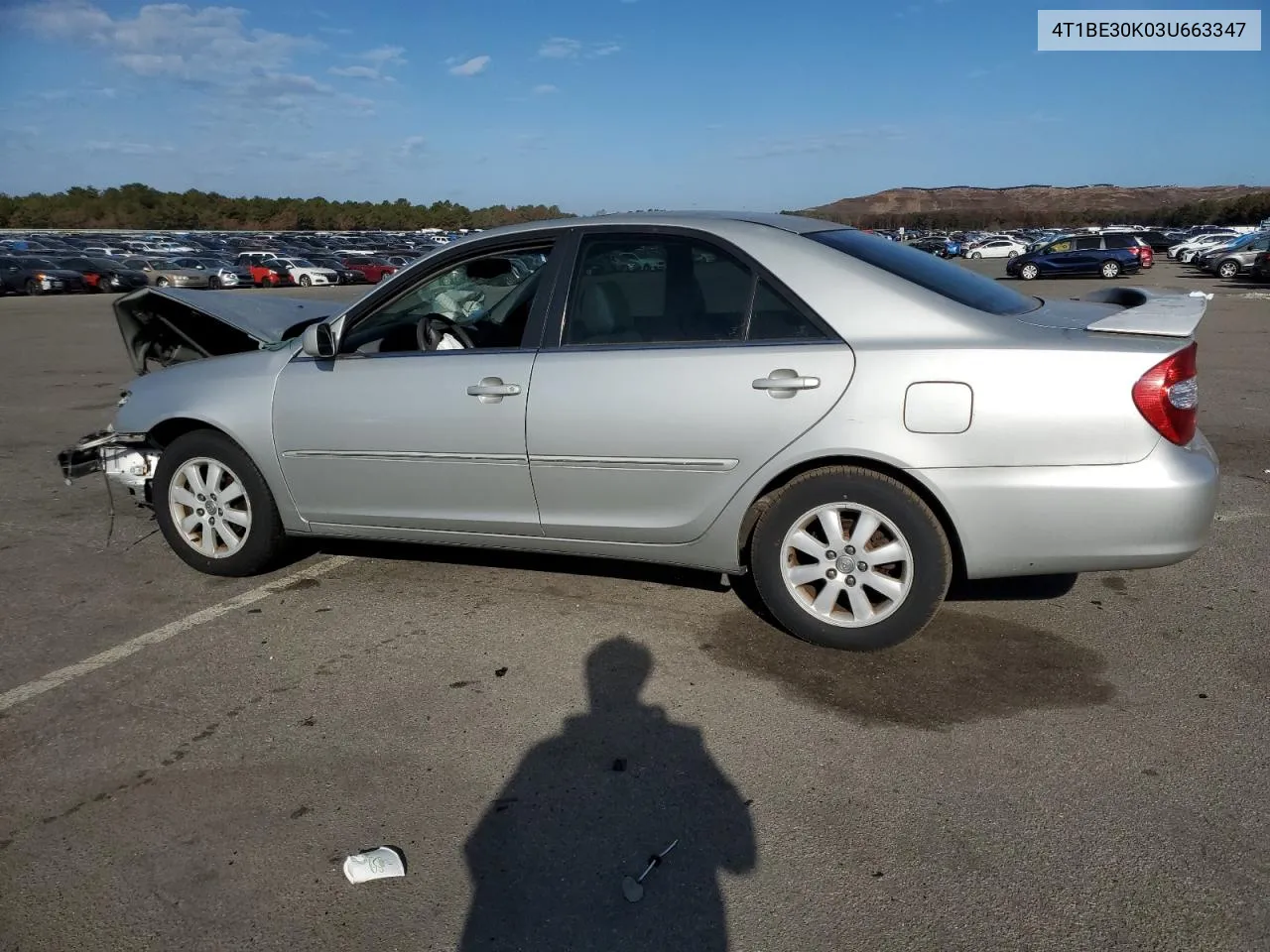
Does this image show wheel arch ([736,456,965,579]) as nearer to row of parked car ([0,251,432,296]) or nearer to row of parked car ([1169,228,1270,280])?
row of parked car ([1169,228,1270,280])

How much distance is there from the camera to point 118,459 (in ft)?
16.9

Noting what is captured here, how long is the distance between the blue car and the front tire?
126ft

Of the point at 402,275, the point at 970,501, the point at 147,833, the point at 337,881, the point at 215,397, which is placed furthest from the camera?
the point at 215,397

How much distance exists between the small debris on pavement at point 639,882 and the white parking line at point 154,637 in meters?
2.60

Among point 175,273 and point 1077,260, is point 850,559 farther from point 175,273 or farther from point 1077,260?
point 175,273

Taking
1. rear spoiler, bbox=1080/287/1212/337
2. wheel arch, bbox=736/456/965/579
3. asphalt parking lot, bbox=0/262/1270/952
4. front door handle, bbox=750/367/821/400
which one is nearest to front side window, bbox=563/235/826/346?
front door handle, bbox=750/367/821/400

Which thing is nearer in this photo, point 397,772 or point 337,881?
point 337,881

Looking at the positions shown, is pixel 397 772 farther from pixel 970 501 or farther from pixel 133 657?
pixel 970 501

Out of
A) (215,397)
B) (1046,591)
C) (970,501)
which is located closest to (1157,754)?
(970,501)

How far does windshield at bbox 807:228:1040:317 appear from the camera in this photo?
3885 millimetres

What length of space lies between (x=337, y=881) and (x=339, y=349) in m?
2.59

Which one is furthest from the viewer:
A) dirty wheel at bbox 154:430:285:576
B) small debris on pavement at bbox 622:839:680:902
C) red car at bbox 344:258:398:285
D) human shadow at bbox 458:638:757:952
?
red car at bbox 344:258:398:285

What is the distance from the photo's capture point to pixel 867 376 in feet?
11.9

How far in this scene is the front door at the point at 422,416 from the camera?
4160 millimetres
